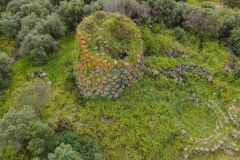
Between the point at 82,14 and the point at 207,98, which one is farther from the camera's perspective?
the point at 82,14

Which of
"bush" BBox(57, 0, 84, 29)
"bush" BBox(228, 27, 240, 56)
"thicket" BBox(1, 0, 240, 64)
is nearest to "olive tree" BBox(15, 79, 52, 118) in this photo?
"thicket" BBox(1, 0, 240, 64)

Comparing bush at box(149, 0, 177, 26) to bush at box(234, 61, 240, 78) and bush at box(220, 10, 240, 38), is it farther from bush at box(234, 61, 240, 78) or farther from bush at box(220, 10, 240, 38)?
bush at box(234, 61, 240, 78)

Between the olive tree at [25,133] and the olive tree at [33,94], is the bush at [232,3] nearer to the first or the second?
the olive tree at [33,94]

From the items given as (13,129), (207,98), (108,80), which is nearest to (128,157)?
(108,80)

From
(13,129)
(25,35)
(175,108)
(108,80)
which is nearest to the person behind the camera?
(13,129)

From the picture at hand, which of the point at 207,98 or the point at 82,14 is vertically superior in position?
the point at 82,14

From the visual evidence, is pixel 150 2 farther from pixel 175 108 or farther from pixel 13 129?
pixel 13 129
